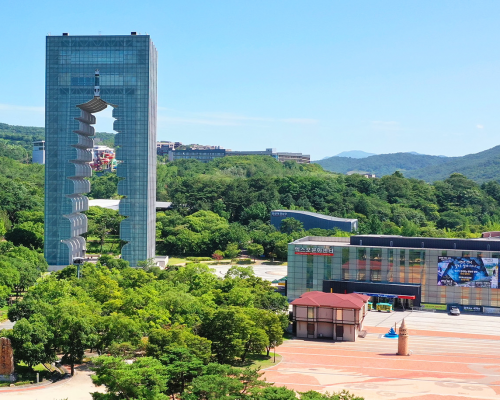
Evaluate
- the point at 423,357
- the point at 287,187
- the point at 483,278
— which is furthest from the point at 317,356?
the point at 287,187

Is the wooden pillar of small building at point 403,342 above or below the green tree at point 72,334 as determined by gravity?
below

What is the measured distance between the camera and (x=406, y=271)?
216 feet

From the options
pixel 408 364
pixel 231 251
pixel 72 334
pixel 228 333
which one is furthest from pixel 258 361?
pixel 231 251

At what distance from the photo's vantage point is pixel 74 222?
79.0 meters

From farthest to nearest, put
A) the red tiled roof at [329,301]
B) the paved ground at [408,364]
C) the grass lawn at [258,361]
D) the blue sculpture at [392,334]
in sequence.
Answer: the blue sculpture at [392,334], the red tiled roof at [329,301], the grass lawn at [258,361], the paved ground at [408,364]

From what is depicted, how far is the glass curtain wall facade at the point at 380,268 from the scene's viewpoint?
64.6 meters

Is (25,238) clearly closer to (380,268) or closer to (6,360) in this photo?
(6,360)

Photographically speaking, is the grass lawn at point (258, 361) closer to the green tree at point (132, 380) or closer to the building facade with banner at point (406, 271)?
the green tree at point (132, 380)

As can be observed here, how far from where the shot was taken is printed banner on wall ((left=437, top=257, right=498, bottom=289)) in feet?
209

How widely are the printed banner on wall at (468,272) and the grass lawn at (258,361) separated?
79.9 feet

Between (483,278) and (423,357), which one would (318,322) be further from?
(483,278)

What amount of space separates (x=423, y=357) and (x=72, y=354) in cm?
2568

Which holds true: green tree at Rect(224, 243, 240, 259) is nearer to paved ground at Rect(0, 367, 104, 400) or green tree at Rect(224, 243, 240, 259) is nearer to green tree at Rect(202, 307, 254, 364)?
green tree at Rect(202, 307, 254, 364)

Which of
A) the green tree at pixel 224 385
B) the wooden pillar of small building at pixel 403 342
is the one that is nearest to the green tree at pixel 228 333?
the green tree at pixel 224 385
